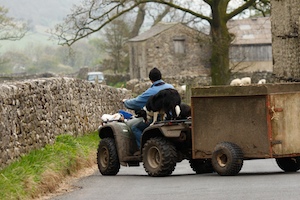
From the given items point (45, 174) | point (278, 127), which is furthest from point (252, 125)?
point (45, 174)

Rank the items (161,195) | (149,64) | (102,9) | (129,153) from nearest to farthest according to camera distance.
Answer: (161,195) → (129,153) → (102,9) → (149,64)

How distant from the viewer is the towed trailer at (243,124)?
1539 cm

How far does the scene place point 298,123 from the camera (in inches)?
619

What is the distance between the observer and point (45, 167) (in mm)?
15789

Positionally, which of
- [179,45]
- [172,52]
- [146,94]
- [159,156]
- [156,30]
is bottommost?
[159,156]

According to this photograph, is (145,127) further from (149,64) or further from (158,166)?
(149,64)

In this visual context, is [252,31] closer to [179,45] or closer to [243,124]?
[179,45]

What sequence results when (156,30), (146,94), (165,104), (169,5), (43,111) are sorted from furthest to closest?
(156,30)
(169,5)
(43,111)
(146,94)
(165,104)

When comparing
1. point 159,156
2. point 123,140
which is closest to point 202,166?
point 159,156

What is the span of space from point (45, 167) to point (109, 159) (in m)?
2.22

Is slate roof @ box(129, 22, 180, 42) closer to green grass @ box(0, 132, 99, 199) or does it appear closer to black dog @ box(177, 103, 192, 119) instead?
green grass @ box(0, 132, 99, 199)

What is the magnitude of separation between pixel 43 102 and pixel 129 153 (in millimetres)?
3049

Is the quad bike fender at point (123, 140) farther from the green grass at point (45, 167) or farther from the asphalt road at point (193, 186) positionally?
the green grass at point (45, 167)

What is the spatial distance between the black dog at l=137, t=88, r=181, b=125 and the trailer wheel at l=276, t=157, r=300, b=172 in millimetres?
1985
